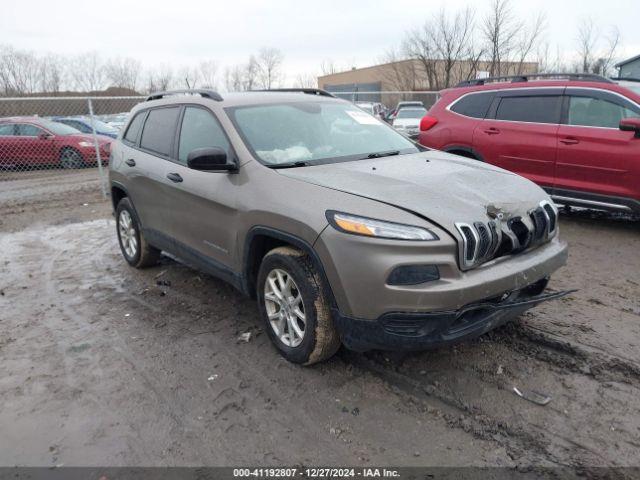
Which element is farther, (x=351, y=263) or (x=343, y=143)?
(x=343, y=143)

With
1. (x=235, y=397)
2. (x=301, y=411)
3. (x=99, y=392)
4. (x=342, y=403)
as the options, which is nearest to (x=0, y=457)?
(x=99, y=392)

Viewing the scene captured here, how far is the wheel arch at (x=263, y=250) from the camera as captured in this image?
304 cm

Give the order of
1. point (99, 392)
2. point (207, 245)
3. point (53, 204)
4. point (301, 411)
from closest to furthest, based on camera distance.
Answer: point (301, 411) < point (99, 392) < point (207, 245) < point (53, 204)

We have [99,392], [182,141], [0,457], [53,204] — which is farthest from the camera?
[53,204]

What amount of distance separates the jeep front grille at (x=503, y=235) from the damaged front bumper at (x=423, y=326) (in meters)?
0.26

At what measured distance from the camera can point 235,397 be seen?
10.4 feet

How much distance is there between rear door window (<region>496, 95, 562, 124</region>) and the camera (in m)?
6.59

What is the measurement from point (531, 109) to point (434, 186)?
433cm

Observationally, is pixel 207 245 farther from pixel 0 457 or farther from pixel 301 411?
pixel 0 457

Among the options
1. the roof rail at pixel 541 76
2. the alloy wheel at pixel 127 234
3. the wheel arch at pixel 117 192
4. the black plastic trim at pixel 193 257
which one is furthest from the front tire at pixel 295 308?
the roof rail at pixel 541 76

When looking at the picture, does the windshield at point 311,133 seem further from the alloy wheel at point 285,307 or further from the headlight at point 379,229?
the headlight at point 379,229

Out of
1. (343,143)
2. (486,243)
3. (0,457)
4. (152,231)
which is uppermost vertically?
(343,143)

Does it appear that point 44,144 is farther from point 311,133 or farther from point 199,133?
point 311,133

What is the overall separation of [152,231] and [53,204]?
241 inches
